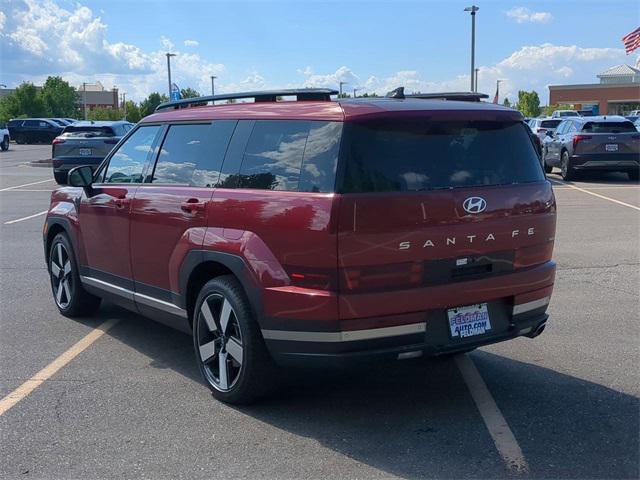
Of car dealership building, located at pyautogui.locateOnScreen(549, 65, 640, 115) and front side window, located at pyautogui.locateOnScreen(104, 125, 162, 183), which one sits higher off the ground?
car dealership building, located at pyautogui.locateOnScreen(549, 65, 640, 115)

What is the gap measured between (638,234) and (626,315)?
4868 mm

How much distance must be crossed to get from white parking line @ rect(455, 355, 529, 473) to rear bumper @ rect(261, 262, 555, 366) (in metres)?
0.46

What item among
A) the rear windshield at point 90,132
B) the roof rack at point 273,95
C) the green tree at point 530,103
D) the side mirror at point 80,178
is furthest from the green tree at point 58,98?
the roof rack at point 273,95

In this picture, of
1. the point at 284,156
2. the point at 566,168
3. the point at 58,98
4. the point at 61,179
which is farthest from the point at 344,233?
the point at 58,98

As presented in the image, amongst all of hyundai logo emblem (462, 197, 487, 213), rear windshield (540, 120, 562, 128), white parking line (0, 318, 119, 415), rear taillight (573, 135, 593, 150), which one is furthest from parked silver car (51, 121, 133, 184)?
rear windshield (540, 120, 562, 128)

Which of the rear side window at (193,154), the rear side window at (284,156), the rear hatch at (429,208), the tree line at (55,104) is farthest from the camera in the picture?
the tree line at (55,104)

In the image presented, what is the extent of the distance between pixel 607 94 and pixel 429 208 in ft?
280

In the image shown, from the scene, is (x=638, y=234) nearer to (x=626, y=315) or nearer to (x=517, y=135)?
(x=626, y=315)

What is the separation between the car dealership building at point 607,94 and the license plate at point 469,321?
7869 cm

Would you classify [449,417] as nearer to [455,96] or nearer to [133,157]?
[455,96]

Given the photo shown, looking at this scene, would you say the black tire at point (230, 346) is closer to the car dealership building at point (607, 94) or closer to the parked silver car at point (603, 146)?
the parked silver car at point (603, 146)

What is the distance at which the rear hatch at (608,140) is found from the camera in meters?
18.4

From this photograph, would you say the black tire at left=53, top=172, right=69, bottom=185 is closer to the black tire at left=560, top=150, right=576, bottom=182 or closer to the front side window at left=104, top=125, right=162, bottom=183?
the front side window at left=104, top=125, right=162, bottom=183

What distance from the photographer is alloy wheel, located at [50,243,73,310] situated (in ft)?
21.7
